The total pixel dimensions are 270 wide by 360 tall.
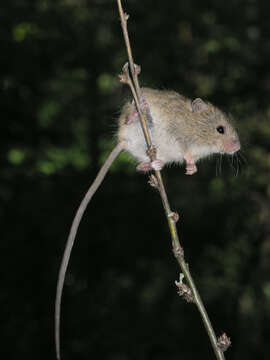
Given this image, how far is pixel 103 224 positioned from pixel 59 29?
313 cm

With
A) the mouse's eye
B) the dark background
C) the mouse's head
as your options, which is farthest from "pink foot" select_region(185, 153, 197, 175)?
the dark background

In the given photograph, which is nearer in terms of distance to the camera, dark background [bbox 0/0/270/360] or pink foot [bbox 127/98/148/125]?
pink foot [bbox 127/98/148/125]

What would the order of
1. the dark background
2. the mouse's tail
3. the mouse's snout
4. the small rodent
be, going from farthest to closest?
the dark background < the mouse's snout < the small rodent < the mouse's tail

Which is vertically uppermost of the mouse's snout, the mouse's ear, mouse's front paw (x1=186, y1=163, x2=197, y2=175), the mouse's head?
the mouse's ear

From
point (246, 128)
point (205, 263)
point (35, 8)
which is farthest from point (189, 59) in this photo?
point (205, 263)

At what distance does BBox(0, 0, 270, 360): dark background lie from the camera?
565 cm

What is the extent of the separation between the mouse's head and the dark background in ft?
7.03

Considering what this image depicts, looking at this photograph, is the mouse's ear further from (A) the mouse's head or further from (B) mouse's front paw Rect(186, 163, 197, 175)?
(B) mouse's front paw Rect(186, 163, 197, 175)

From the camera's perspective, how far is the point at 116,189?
727 cm

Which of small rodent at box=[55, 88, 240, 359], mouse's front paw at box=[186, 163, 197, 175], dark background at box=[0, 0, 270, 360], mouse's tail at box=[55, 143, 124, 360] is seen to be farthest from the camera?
dark background at box=[0, 0, 270, 360]

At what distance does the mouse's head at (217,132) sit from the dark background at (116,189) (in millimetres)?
2142

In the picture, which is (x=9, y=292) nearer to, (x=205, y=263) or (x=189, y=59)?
(x=205, y=263)

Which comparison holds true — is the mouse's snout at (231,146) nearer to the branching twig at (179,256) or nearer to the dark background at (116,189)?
the branching twig at (179,256)

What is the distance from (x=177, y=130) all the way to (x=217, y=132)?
0.33m
